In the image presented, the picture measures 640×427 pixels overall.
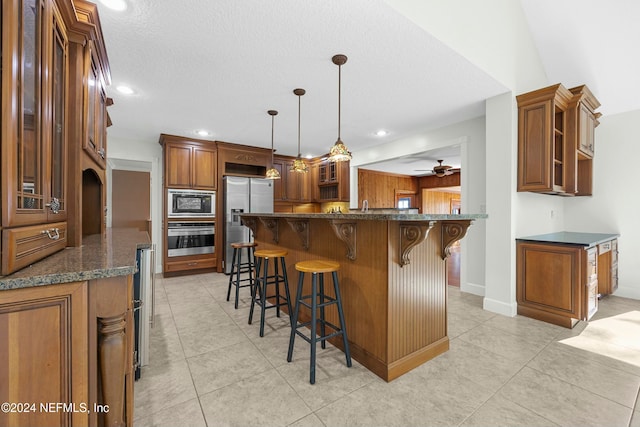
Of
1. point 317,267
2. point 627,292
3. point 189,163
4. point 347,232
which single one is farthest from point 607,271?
point 189,163

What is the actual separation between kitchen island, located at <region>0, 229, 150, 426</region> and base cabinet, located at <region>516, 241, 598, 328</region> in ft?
11.6

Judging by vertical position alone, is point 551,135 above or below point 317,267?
above

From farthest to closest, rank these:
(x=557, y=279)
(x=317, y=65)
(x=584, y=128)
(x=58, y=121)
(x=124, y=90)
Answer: (x=584, y=128)
(x=124, y=90)
(x=557, y=279)
(x=317, y=65)
(x=58, y=121)

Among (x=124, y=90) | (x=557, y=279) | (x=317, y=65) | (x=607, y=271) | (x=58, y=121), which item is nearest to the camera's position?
(x=58, y=121)

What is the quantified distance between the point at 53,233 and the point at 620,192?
230 inches

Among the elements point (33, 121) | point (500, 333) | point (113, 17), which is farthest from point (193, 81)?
point (500, 333)

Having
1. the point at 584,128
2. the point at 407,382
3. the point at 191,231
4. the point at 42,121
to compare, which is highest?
the point at 584,128

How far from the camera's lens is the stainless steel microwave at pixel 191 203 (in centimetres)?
469

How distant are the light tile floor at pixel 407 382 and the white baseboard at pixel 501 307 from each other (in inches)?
9.5

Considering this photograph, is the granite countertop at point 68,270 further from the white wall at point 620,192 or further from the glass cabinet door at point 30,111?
the white wall at point 620,192

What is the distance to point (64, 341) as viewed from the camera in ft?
2.85

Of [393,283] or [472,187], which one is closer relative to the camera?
[393,283]

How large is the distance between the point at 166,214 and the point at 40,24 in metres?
3.90

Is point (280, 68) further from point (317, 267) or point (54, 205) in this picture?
point (54, 205)
